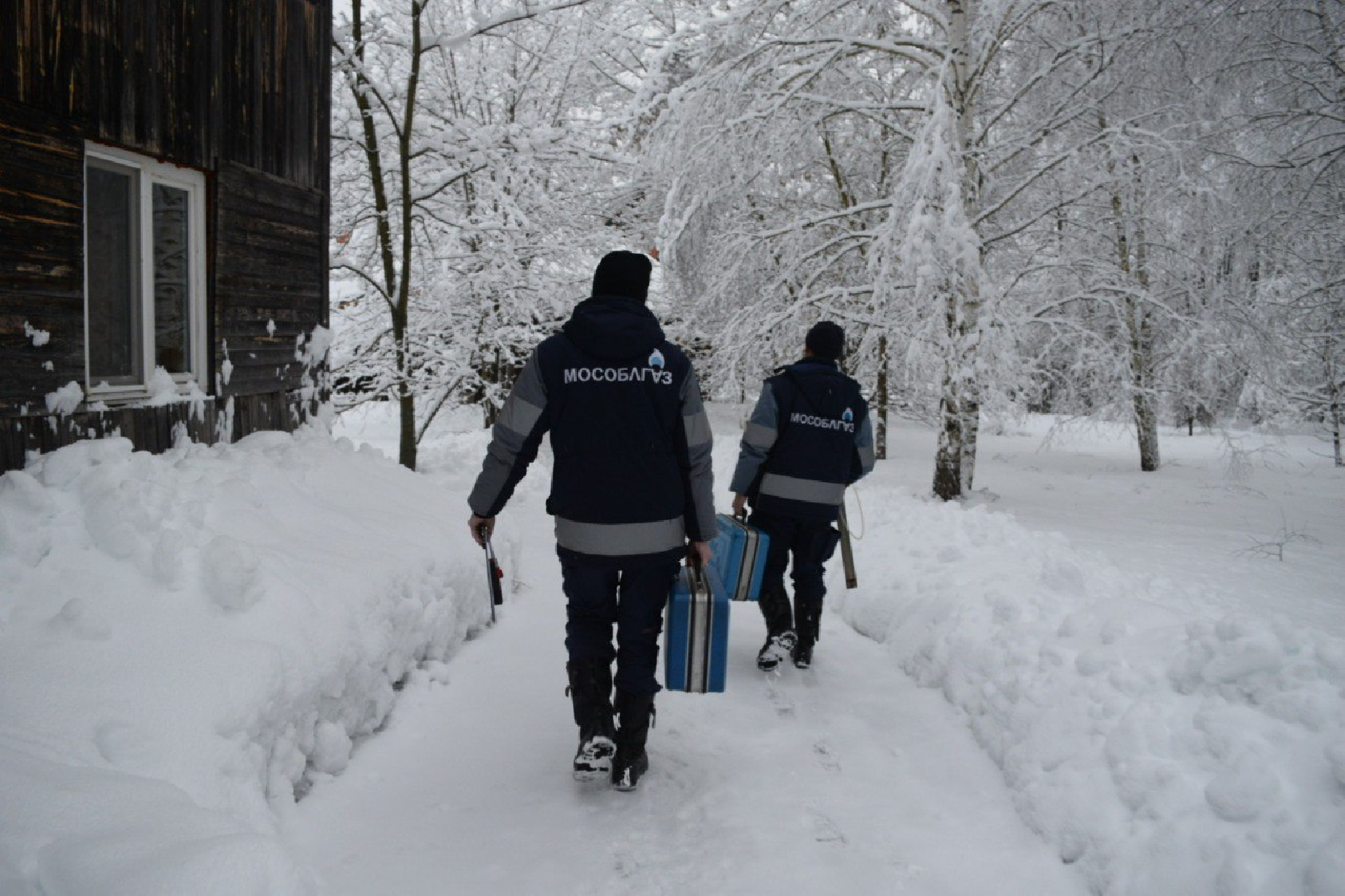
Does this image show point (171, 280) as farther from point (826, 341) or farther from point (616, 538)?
point (826, 341)

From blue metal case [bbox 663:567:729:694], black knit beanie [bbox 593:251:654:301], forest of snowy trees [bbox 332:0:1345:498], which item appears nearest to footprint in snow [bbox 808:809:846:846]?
blue metal case [bbox 663:567:729:694]

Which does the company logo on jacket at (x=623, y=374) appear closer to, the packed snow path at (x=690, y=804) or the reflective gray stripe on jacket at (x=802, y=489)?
the packed snow path at (x=690, y=804)

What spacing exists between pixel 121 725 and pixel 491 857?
1238 mm

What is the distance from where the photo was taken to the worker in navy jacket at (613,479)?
3.46 metres

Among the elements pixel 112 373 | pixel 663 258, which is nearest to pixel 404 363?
pixel 663 258

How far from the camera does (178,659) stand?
121 inches

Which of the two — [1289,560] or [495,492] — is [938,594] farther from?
[1289,560]

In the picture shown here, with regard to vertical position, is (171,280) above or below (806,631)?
above

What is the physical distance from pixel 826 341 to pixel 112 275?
165 inches

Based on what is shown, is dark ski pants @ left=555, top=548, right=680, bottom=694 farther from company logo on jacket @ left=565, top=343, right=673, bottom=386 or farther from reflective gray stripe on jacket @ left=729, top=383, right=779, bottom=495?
reflective gray stripe on jacket @ left=729, top=383, right=779, bottom=495

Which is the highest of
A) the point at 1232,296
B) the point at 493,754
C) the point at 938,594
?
the point at 1232,296

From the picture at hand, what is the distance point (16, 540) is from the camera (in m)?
3.28

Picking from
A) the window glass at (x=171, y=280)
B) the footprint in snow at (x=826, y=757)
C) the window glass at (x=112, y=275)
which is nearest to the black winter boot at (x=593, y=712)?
the footprint in snow at (x=826, y=757)

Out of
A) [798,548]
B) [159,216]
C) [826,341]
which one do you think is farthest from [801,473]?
[159,216]
